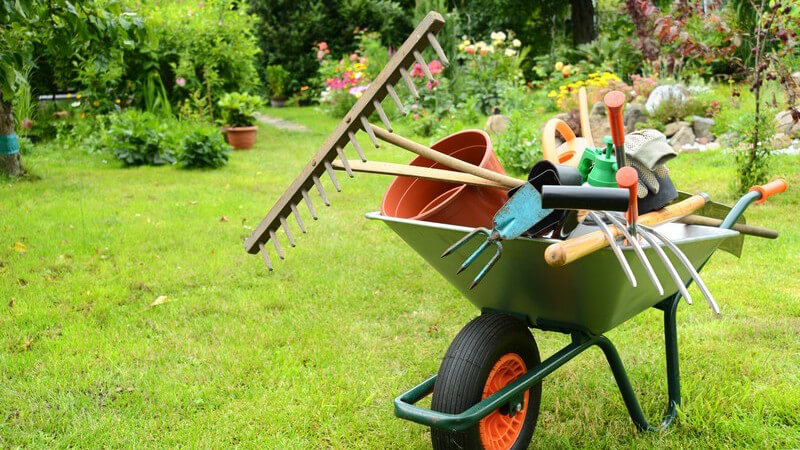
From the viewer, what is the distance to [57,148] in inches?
303

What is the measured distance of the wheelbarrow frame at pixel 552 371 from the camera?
157 cm

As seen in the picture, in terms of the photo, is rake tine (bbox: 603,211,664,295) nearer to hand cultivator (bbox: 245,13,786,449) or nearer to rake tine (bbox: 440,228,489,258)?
hand cultivator (bbox: 245,13,786,449)

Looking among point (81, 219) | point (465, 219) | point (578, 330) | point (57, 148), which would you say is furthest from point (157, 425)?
point (57, 148)

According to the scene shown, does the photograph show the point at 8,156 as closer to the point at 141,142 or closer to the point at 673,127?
the point at 141,142

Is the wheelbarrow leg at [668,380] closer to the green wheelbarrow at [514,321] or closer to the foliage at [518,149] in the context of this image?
the green wheelbarrow at [514,321]

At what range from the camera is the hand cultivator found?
1460 millimetres

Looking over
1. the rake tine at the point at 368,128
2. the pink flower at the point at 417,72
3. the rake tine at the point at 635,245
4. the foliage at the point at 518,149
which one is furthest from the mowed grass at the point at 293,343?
the pink flower at the point at 417,72

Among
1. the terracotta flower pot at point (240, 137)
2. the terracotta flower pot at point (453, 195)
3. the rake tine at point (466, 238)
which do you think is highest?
the rake tine at point (466, 238)

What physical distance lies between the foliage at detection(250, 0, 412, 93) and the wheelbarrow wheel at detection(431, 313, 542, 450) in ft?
45.0

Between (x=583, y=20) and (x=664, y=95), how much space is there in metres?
7.91

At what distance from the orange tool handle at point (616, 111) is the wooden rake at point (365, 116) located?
354mm

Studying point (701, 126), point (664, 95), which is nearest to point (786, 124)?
point (701, 126)

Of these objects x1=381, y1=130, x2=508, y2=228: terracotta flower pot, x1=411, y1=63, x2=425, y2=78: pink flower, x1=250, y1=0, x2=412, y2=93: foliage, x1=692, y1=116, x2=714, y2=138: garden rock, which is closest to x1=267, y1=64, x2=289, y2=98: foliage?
x1=250, y1=0, x2=412, y2=93: foliage

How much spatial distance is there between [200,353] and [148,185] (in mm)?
3601
